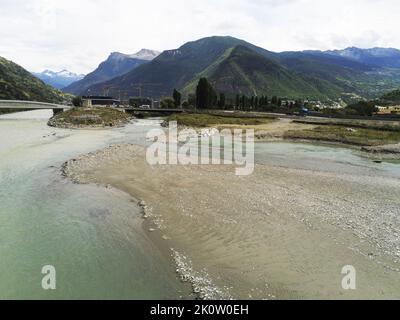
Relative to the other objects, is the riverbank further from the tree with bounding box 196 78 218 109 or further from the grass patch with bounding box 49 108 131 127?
the tree with bounding box 196 78 218 109

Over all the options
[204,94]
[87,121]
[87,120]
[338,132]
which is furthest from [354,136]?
[204,94]

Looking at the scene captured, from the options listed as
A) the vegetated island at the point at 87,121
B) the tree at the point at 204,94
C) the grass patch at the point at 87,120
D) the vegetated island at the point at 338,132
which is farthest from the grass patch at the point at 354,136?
the tree at the point at 204,94

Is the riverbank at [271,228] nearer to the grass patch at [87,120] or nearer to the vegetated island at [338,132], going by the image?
the vegetated island at [338,132]

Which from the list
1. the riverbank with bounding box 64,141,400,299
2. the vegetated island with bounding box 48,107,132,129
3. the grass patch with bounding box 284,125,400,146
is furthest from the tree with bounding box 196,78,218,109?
the riverbank with bounding box 64,141,400,299

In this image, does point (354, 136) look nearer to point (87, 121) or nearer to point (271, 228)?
point (271, 228)
